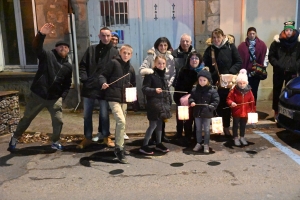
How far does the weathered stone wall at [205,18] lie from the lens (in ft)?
24.0

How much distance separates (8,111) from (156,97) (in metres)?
2.85

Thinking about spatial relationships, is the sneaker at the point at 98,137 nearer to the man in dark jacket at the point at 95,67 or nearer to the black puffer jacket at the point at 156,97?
the man in dark jacket at the point at 95,67

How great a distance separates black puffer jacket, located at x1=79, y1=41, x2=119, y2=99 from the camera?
16.6 ft

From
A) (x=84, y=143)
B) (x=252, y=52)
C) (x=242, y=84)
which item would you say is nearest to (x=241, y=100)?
(x=242, y=84)

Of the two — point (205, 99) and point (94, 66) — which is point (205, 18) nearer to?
point (205, 99)

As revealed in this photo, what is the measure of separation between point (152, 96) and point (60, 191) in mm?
1844

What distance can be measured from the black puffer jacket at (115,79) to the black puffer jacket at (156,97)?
315mm

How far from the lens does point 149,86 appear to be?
492 centimetres

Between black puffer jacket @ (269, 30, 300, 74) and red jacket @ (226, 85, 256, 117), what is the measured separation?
53.9 inches

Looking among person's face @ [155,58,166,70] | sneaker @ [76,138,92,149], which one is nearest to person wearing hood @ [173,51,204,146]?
person's face @ [155,58,166,70]

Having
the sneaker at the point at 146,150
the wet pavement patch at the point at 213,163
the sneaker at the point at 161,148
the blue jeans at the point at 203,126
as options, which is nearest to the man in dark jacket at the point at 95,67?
the sneaker at the point at 146,150

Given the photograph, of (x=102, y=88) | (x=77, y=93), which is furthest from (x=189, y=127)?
(x=77, y=93)

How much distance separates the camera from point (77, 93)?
7.56 m

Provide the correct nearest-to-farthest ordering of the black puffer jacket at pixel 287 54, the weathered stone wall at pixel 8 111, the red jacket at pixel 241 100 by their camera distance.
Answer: the red jacket at pixel 241 100 → the weathered stone wall at pixel 8 111 → the black puffer jacket at pixel 287 54
